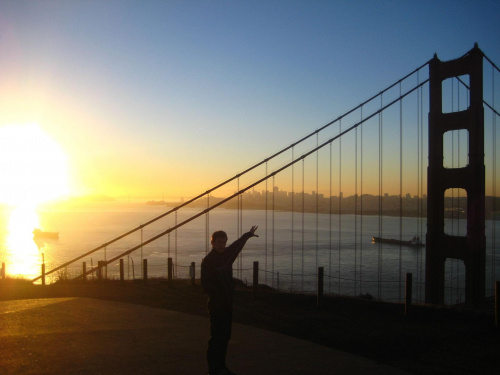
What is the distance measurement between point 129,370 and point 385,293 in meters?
35.4

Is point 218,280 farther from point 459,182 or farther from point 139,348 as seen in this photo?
point 459,182

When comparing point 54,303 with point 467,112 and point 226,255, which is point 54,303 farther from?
point 467,112

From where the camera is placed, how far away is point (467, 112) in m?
14.8

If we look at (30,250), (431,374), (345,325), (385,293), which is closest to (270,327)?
(345,325)

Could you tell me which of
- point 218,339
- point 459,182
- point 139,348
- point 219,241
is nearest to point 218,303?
point 218,339

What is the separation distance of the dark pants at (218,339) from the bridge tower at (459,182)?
11414 mm

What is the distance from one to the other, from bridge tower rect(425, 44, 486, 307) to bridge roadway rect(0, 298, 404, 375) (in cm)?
986

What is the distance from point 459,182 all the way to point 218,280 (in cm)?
1242

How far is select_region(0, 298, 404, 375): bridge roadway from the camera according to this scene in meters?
5.08

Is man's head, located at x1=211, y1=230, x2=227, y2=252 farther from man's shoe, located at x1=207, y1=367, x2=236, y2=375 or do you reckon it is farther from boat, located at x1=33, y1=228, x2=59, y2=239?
boat, located at x1=33, y1=228, x2=59, y2=239

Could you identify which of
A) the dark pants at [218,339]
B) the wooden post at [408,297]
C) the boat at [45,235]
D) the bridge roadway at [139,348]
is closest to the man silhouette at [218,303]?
the dark pants at [218,339]

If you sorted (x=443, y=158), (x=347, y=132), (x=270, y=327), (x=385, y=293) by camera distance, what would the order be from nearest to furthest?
(x=270, y=327) < (x=443, y=158) < (x=347, y=132) < (x=385, y=293)

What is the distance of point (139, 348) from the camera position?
5824 millimetres

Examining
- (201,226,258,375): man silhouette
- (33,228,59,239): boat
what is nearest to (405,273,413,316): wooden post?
(201,226,258,375): man silhouette
